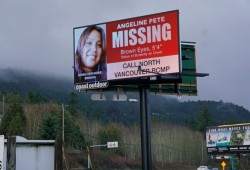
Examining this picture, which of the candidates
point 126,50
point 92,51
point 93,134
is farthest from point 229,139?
point 126,50

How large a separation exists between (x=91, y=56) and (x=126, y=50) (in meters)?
1.85

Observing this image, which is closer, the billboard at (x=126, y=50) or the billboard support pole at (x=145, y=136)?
the billboard at (x=126, y=50)

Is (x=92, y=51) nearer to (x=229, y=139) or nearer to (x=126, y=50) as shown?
(x=126, y=50)

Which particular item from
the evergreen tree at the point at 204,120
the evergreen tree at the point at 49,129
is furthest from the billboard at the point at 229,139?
the evergreen tree at the point at 204,120

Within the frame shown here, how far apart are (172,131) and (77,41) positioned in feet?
276

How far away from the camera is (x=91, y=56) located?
23.9 m

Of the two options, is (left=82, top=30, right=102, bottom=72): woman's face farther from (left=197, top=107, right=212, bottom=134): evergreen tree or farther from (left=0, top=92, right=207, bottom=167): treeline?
(left=197, top=107, right=212, bottom=134): evergreen tree

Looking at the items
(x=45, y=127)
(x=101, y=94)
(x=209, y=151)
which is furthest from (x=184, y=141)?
(x=101, y=94)

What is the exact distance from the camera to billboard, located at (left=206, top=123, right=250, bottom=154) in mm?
68875

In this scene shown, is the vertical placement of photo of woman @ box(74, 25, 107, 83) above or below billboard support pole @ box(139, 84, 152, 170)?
above

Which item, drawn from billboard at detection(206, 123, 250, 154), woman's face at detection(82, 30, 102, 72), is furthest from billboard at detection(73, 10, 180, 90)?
billboard at detection(206, 123, 250, 154)

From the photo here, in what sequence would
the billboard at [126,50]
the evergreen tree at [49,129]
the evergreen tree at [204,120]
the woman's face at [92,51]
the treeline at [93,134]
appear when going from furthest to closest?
the evergreen tree at [204,120]
the treeline at [93,134]
the evergreen tree at [49,129]
the woman's face at [92,51]
the billboard at [126,50]

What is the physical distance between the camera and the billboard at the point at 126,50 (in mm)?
22094

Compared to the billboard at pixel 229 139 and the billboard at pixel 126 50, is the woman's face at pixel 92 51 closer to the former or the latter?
the billboard at pixel 126 50
